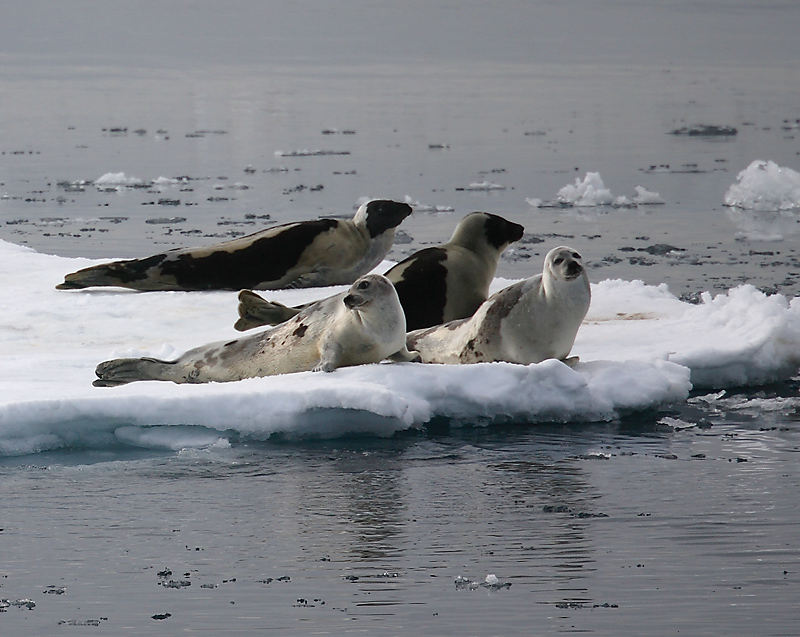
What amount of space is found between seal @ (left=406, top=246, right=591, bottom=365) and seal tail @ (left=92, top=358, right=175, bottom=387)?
142cm

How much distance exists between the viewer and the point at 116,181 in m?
17.1

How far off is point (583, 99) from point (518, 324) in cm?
3298

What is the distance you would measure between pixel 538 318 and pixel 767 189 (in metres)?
8.95

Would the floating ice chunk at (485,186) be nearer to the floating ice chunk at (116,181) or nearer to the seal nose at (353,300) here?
the floating ice chunk at (116,181)

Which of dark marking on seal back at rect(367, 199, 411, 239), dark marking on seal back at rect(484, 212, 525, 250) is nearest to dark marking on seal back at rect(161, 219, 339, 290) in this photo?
dark marking on seal back at rect(367, 199, 411, 239)

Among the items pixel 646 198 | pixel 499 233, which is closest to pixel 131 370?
pixel 499 233

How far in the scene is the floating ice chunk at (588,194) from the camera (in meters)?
15.0

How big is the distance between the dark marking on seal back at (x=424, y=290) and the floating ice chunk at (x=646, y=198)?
7.52 m

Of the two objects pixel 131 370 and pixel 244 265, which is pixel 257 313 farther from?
pixel 244 265

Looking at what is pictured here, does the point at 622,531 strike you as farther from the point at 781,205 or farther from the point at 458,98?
the point at 458,98

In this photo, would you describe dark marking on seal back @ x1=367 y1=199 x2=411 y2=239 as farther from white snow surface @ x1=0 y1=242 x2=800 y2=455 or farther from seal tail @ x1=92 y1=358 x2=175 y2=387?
seal tail @ x1=92 y1=358 x2=175 y2=387

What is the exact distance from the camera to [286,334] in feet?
21.5

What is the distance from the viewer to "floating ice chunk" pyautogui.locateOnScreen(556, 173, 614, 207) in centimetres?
1496

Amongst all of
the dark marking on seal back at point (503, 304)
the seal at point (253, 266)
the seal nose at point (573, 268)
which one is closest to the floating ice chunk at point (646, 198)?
the seal at point (253, 266)
